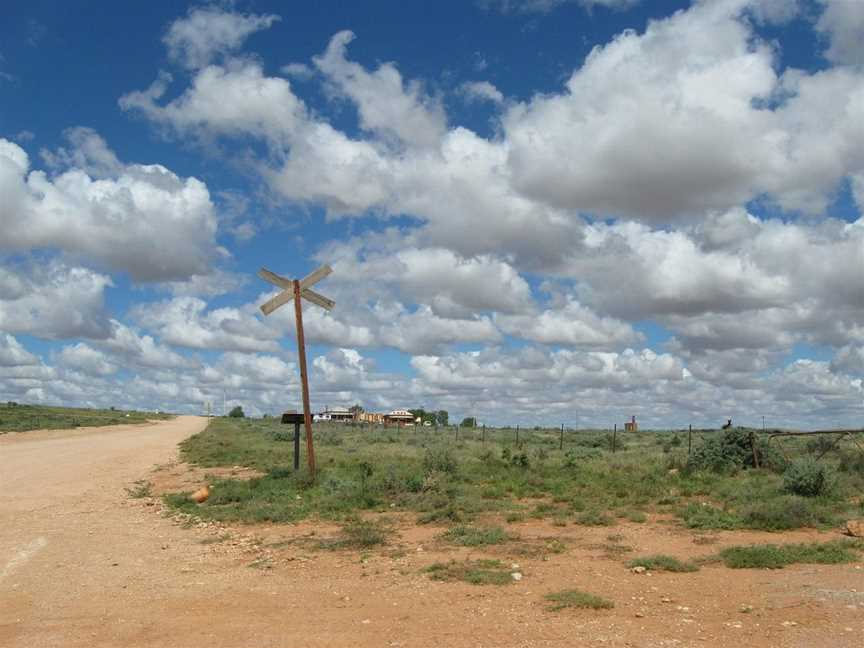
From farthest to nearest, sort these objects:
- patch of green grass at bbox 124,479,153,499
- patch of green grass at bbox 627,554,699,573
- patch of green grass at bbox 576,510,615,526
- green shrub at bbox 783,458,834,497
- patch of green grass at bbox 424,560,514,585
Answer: patch of green grass at bbox 124,479,153,499 → green shrub at bbox 783,458,834,497 → patch of green grass at bbox 576,510,615,526 → patch of green grass at bbox 627,554,699,573 → patch of green grass at bbox 424,560,514,585

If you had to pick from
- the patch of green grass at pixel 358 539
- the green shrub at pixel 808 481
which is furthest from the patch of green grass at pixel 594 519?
the green shrub at pixel 808 481

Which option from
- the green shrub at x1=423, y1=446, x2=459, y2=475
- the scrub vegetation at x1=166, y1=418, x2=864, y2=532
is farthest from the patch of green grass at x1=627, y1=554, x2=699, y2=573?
the green shrub at x1=423, y1=446, x2=459, y2=475

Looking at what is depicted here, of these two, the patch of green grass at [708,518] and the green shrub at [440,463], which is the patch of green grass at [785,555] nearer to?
the patch of green grass at [708,518]

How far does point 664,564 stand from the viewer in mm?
10250

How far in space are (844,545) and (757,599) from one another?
3.74m

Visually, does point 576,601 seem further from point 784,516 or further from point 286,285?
point 286,285

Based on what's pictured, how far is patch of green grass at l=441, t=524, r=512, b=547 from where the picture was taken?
12.1 meters

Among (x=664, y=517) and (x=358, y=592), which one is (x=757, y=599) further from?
(x=664, y=517)

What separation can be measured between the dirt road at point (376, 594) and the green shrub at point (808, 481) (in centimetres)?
361

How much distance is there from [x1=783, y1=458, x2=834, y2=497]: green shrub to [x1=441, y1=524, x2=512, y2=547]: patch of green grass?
7179 millimetres

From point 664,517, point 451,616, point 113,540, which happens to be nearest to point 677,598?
point 451,616

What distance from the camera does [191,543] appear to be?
1295 centimetres

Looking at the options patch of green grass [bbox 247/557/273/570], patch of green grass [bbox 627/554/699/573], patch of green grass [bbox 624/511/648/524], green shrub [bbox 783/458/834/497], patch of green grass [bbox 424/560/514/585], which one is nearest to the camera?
patch of green grass [bbox 424/560/514/585]

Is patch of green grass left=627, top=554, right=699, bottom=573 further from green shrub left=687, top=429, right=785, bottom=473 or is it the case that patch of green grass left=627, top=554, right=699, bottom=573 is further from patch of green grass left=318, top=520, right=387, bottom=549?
green shrub left=687, top=429, right=785, bottom=473
